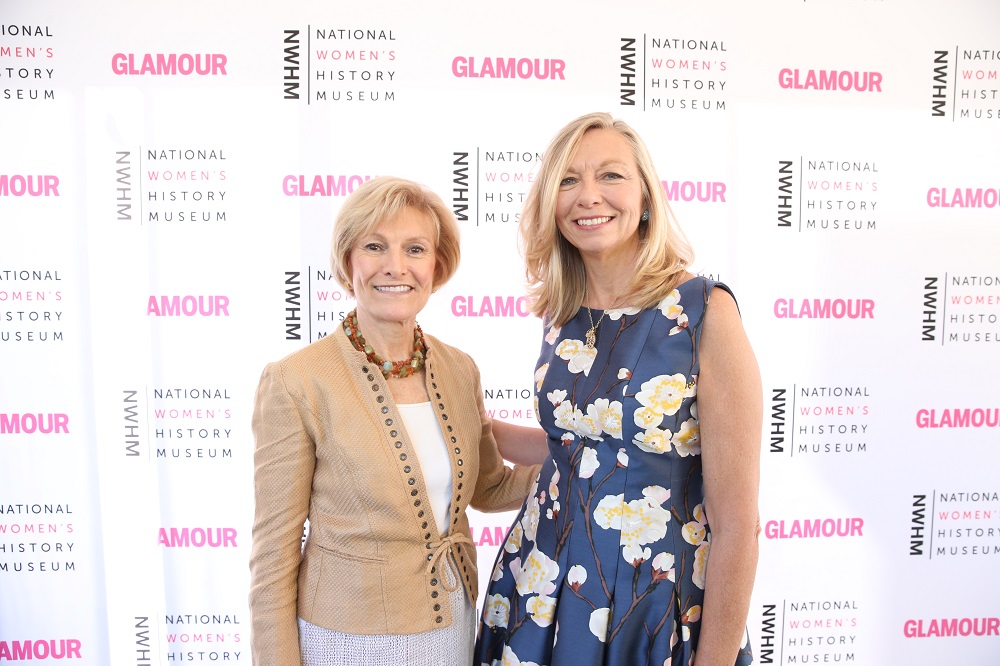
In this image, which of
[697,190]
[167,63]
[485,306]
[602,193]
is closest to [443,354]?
[602,193]

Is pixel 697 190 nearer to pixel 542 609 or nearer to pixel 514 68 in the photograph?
pixel 514 68

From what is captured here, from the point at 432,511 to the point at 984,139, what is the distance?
264cm

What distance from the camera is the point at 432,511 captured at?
1256 millimetres

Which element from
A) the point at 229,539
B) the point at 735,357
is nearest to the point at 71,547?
the point at 229,539

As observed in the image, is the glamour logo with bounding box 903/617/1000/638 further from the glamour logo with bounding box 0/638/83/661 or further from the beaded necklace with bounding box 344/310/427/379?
the glamour logo with bounding box 0/638/83/661

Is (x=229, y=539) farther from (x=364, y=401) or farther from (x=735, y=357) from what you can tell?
(x=735, y=357)

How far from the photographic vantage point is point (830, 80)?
7.85ft

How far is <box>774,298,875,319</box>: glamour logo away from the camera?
2449 millimetres

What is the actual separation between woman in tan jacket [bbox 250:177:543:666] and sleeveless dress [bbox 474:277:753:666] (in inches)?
9.1

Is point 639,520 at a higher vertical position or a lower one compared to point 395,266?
lower

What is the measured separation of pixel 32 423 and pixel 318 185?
4.64 feet

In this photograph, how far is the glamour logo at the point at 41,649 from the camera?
2436 mm

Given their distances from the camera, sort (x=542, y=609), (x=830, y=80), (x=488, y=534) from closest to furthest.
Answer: (x=542, y=609), (x=830, y=80), (x=488, y=534)

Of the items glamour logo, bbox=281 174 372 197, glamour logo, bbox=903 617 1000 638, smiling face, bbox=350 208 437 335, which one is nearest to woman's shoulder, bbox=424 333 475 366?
smiling face, bbox=350 208 437 335
